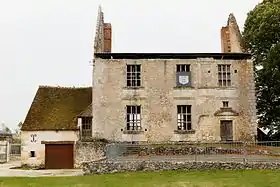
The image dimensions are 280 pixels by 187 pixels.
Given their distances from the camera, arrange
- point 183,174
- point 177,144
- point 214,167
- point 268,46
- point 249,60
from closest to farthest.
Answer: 1. point 183,174
2. point 214,167
3. point 177,144
4. point 249,60
5. point 268,46

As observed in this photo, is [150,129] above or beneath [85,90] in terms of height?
beneath

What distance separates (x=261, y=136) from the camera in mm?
39969

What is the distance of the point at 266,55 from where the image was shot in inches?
1547

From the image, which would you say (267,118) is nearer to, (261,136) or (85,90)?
(261,136)

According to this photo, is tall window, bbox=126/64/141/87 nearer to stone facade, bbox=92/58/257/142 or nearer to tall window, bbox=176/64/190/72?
stone facade, bbox=92/58/257/142

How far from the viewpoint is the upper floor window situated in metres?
35.2

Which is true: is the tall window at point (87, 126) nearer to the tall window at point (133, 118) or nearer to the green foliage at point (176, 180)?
the tall window at point (133, 118)

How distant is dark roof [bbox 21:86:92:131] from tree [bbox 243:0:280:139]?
48.2 feet

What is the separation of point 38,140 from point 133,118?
745cm

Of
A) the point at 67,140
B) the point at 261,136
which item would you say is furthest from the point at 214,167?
the point at 261,136

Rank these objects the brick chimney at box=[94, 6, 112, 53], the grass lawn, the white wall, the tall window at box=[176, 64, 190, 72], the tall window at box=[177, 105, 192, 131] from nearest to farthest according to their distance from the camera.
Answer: the grass lawn, the tall window at box=[177, 105, 192, 131], the white wall, the tall window at box=[176, 64, 190, 72], the brick chimney at box=[94, 6, 112, 53]

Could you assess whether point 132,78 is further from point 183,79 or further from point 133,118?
point 183,79

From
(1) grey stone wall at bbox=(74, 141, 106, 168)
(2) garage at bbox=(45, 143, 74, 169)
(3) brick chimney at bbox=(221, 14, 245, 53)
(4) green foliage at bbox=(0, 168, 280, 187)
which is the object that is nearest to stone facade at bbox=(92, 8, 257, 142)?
(1) grey stone wall at bbox=(74, 141, 106, 168)

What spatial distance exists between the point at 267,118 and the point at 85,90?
52.2 feet
